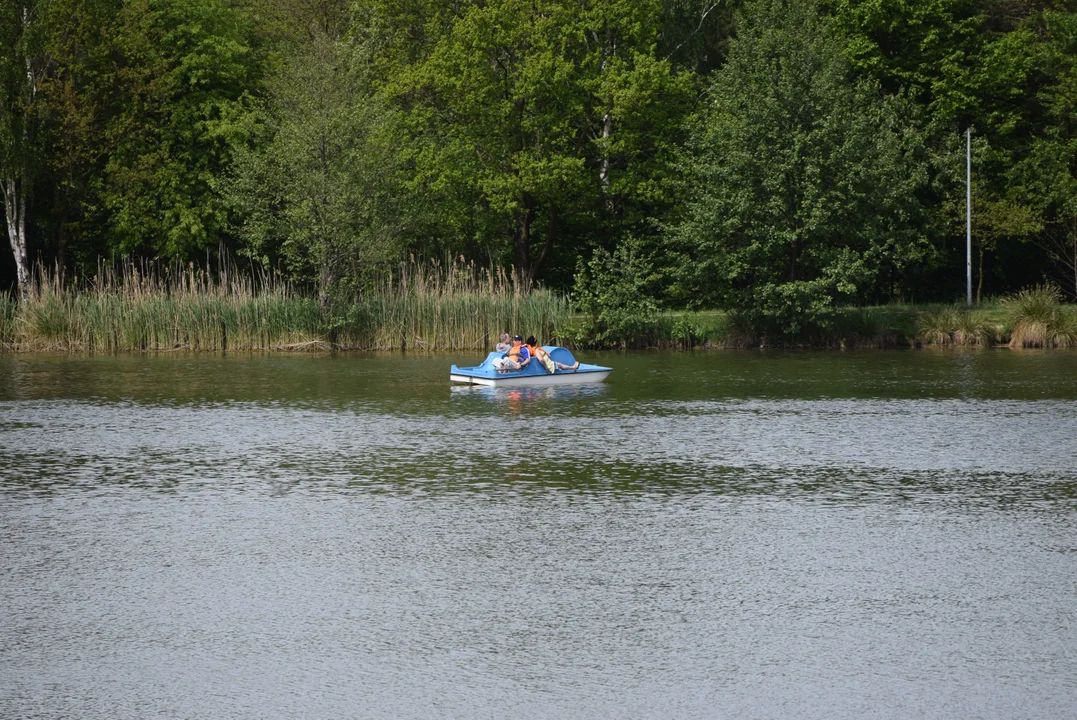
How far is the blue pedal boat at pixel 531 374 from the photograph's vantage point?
25.1m

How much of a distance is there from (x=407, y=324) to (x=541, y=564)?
88.9 feet

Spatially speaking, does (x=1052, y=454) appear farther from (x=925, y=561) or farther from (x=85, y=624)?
(x=85, y=624)

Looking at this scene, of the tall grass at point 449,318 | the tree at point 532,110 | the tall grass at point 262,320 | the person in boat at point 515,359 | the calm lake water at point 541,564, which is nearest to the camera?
the calm lake water at point 541,564

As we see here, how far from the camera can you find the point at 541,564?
10.0 m

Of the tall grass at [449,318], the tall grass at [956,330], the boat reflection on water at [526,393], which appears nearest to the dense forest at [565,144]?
the tall grass at [449,318]

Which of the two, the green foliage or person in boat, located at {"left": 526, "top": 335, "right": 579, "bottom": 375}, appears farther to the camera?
the green foliage

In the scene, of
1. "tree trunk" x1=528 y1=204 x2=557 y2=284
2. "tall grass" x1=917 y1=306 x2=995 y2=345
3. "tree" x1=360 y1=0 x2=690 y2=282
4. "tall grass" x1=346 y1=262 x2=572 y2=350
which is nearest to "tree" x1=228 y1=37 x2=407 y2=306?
"tall grass" x1=346 y1=262 x2=572 y2=350

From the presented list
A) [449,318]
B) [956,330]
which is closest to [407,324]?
[449,318]

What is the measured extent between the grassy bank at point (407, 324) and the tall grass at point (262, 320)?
27 mm

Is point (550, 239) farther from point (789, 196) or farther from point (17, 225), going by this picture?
point (17, 225)

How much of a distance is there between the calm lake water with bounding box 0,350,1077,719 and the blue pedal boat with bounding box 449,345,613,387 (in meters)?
4.68

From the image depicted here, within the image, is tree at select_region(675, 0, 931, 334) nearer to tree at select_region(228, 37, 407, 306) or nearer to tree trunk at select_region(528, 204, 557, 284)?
tree trunk at select_region(528, 204, 557, 284)

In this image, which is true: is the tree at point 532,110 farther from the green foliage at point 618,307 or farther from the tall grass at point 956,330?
the tall grass at point 956,330

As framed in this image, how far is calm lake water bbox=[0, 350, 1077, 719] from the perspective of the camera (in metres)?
7.29
